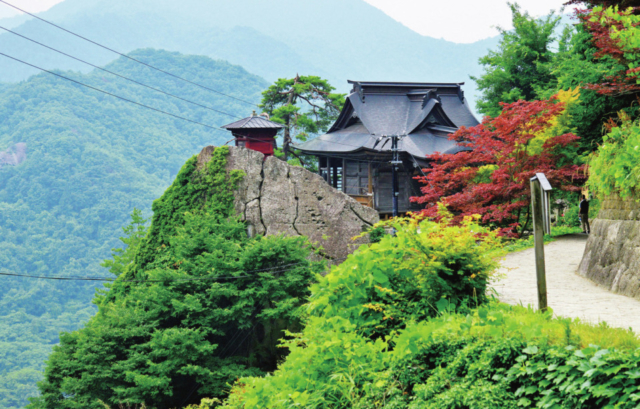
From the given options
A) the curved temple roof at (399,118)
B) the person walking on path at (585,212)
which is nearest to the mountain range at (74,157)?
the curved temple roof at (399,118)

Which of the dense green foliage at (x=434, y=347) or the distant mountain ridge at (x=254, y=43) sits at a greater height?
the distant mountain ridge at (x=254, y=43)

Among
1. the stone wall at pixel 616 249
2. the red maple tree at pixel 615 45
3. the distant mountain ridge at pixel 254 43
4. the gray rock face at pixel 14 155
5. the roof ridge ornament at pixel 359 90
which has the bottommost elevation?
the stone wall at pixel 616 249

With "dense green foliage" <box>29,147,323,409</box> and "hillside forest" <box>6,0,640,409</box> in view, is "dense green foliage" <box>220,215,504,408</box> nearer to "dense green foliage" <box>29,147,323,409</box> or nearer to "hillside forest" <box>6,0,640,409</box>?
"hillside forest" <box>6,0,640,409</box>

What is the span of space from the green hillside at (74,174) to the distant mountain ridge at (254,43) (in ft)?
186

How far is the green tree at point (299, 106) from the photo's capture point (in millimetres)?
29109

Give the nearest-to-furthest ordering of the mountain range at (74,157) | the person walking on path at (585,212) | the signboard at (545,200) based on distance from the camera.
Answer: the signboard at (545,200), the person walking on path at (585,212), the mountain range at (74,157)

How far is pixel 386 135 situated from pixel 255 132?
581cm

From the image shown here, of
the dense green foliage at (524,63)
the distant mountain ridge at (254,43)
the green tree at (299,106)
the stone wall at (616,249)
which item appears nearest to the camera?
the stone wall at (616,249)

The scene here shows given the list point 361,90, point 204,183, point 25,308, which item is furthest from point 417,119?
point 25,308

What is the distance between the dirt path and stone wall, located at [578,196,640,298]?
19cm

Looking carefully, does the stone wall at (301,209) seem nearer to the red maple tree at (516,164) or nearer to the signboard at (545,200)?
the red maple tree at (516,164)

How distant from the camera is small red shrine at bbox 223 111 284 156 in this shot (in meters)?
21.6

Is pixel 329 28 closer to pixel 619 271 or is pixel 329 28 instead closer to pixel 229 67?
pixel 229 67

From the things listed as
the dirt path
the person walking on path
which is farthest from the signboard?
the person walking on path
